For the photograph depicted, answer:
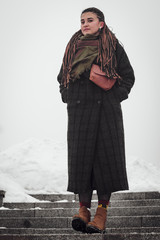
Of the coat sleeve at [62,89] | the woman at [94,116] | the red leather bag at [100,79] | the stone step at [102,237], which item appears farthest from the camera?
the coat sleeve at [62,89]

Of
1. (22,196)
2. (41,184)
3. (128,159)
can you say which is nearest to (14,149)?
(41,184)

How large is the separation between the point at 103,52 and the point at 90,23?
0.36 m

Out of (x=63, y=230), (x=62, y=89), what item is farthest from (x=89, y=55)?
(x=63, y=230)

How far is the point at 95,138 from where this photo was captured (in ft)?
11.8

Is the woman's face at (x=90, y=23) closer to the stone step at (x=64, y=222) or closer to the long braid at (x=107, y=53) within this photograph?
the long braid at (x=107, y=53)

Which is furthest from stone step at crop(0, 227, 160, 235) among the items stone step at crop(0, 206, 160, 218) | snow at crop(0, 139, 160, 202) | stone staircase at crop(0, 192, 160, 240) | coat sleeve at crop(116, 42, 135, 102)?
snow at crop(0, 139, 160, 202)

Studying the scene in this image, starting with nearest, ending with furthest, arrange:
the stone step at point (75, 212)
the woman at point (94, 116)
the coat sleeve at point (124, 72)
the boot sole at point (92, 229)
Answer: the boot sole at point (92, 229) < the woman at point (94, 116) < the coat sleeve at point (124, 72) < the stone step at point (75, 212)

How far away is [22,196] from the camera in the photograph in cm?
650

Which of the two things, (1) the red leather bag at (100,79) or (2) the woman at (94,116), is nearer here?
(2) the woman at (94,116)

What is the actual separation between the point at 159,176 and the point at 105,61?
296 inches

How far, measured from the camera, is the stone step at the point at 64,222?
176 inches

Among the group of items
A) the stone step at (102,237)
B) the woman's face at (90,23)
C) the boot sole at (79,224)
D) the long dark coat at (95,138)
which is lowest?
the stone step at (102,237)

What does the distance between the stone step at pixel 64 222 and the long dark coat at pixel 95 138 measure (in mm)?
1120

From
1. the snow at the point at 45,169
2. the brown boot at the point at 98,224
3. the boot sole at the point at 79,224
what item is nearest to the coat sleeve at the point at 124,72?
the brown boot at the point at 98,224
